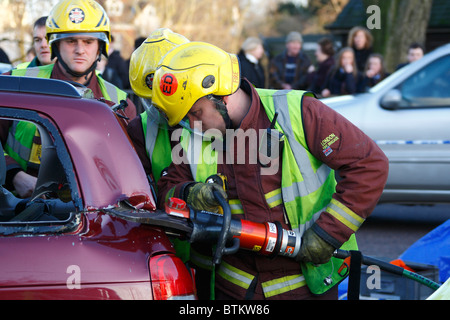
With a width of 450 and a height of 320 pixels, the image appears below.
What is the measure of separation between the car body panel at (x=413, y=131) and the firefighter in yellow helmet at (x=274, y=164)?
12.6ft

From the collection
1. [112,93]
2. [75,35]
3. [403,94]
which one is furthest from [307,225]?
[403,94]

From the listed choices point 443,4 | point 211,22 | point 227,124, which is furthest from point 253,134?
point 211,22

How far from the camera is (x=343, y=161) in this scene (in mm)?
2980

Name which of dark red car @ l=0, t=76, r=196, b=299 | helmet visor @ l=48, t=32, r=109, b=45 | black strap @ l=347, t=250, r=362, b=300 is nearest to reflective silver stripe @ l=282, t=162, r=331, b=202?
black strap @ l=347, t=250, r=362, b=300

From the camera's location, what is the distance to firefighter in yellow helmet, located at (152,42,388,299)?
2.95 m

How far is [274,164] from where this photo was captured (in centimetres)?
303

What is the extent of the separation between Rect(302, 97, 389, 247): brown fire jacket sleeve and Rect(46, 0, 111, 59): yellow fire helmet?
5.49 feet

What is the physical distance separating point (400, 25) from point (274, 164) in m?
11.7

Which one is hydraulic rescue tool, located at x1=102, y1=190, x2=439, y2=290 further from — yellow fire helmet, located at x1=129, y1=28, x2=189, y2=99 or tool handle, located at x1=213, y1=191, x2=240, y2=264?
yellow fire helmet, located at x1=129, y1=28, x2=189, y2=99

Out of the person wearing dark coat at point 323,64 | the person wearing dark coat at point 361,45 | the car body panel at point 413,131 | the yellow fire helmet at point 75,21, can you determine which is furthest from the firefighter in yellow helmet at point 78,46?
the person wearing dark coat at point 323,64

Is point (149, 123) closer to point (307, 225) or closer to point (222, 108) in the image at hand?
point (222, 108)

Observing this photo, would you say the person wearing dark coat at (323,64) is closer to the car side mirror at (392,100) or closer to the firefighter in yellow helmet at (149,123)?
the car side mirror at (392,100)
